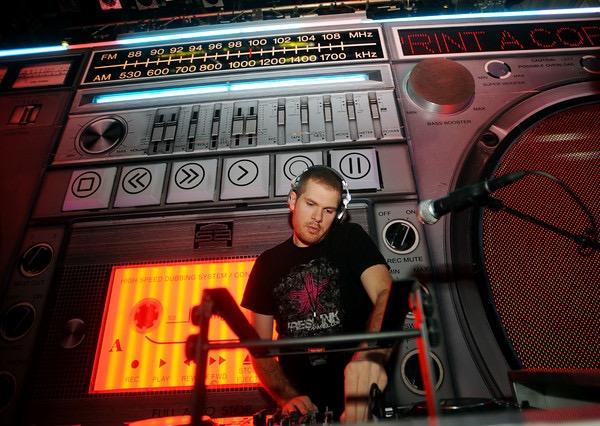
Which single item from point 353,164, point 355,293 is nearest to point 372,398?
point 355,293

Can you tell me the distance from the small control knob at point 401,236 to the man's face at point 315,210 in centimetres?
21

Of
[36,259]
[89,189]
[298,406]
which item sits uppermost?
[89,189]

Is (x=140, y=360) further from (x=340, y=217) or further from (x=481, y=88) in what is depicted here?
(x=481, y=88)

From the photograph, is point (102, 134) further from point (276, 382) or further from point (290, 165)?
point (276, 382)

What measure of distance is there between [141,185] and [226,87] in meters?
0.56

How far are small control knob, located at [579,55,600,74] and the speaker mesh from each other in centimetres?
37

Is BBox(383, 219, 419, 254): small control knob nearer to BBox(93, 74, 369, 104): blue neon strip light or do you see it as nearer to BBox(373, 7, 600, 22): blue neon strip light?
BBox(93, 74, 369, 104): blue neon strip light

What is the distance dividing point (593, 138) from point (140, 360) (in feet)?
5.40

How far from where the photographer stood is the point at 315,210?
3.62 ft

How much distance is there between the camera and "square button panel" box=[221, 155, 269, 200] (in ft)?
4.20

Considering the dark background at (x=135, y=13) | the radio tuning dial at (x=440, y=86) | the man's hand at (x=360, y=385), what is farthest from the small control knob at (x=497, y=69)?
the man's hand at (x=360, y=385)

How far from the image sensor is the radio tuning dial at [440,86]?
1.41 meters

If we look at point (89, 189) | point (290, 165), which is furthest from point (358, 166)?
point (89, 189)

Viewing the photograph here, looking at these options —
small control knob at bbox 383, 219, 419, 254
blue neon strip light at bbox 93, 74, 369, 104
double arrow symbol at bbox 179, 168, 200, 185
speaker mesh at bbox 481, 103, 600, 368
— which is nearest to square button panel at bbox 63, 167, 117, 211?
double arrow symbol at bbox 179, 168, 200, 185
